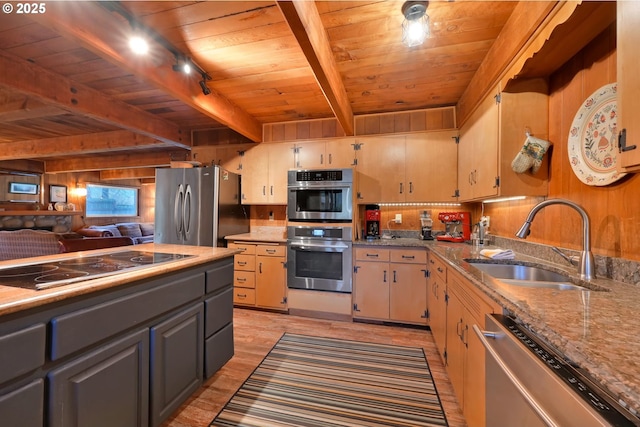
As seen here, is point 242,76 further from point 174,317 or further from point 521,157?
point 521,157

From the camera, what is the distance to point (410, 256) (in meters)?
2.78

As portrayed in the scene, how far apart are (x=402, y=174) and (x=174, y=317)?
8.97 feet

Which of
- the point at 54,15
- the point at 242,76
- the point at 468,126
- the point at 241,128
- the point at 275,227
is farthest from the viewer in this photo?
the point at 275,227

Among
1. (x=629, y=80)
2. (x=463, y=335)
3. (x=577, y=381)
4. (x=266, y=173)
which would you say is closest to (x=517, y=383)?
(x=577, y=381)

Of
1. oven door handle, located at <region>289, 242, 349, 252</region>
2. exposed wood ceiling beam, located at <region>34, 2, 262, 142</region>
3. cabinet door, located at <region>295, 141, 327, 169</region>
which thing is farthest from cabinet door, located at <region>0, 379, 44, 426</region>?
cabinet door, located at <region>295, 141, 327, 169</region>

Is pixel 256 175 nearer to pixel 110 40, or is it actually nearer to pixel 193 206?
pixel 193 206

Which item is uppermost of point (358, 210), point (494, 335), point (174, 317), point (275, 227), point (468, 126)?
point (468, 126)

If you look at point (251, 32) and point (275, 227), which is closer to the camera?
point (251, 32)

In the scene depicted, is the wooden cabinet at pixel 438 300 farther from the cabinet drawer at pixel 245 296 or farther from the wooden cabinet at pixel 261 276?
the cabinet drawer at pixel 245 296

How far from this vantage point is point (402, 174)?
3.16 meters

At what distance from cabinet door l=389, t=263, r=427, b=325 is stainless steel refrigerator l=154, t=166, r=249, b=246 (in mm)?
2218

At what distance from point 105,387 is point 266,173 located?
9.25ft

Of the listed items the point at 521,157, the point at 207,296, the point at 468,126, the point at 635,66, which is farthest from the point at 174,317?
the point at 468,126

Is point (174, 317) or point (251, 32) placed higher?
point (251, 32)
